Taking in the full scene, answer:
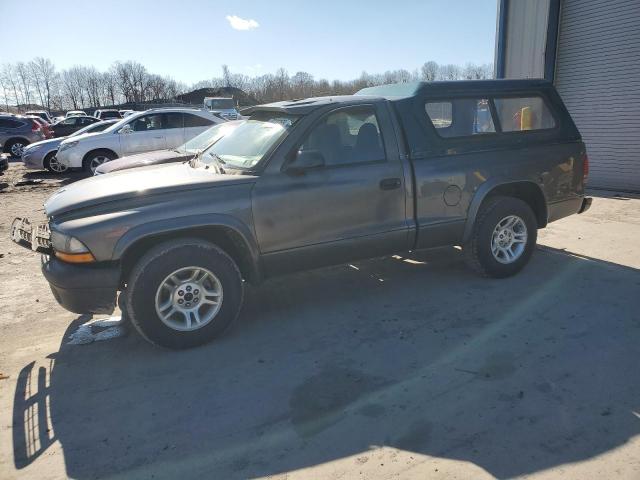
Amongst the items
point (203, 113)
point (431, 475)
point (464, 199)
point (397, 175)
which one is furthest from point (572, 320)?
point (203, 113)

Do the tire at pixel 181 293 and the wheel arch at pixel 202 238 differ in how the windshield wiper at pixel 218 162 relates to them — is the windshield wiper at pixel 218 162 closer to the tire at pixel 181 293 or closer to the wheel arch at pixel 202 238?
the wheel arch at pixel 202 238

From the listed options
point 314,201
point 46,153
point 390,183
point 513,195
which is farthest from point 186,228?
point 46,153

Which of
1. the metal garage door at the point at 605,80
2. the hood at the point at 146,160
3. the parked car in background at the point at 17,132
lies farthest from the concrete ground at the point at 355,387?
the parked car in background at the point at 17,132

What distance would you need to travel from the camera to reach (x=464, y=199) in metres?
4.79

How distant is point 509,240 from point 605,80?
24.1ft

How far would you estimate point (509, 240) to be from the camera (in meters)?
5.18

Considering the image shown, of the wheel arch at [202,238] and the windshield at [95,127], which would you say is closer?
the wheel arch at [202,238]

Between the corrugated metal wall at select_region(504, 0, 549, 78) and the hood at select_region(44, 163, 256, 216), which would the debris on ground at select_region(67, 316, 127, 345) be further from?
the corrugated metal wall at select_region(504, 0, 549, 78)

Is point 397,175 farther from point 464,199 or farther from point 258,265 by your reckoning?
point 258,265

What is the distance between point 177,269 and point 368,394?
1702mm

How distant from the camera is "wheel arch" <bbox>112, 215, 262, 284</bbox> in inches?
143

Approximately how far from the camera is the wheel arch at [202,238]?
3627 millimetres

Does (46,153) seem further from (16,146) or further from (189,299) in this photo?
(189,299)

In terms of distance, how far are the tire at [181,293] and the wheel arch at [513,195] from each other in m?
2.38
